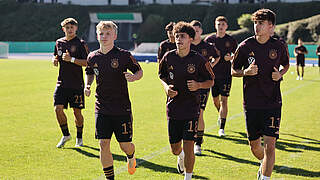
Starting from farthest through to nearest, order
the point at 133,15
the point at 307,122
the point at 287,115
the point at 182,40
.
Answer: the point at 133,15, the point at 287,115, the point at 307,122, the point at 182,40

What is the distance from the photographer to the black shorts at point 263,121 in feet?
20.1

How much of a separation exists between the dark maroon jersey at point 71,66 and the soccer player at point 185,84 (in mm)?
2842

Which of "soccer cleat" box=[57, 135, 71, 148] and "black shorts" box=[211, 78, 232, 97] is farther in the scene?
"black shorts" box=[211, 78, 232, 97]

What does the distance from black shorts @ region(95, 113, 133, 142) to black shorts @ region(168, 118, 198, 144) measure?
547 mm

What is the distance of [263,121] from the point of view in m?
6.19

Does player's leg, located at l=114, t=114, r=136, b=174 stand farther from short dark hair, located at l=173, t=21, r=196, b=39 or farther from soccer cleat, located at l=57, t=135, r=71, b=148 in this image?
soccer cleat, located at l=57, t=135, r=71, b=148

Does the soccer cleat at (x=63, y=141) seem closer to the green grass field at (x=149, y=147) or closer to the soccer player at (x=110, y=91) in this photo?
the green grass field at (x=149, y=147)

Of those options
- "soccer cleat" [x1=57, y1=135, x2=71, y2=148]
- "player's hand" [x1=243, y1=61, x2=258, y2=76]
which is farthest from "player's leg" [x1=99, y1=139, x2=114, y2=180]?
"soccer cleat" [x1=57, y1=135, x2=71, y2=148]

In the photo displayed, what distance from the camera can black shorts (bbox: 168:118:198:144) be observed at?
6201mm

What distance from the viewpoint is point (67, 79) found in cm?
884

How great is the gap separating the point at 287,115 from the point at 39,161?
24.1 feet

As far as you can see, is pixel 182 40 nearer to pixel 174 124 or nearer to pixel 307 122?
pixel 174 124

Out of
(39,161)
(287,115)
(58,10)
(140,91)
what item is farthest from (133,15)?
(39,161)

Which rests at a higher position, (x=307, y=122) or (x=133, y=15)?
(x=133, y=15)
